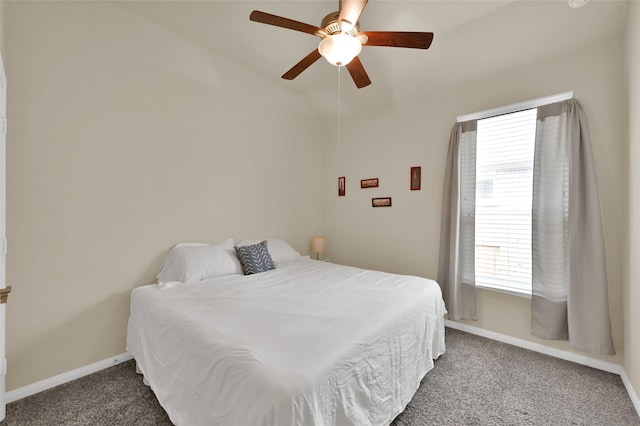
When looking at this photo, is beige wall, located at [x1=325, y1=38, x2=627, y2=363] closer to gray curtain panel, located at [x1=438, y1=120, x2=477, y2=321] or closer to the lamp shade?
gray curtain panel, located at [x1=438, y1=120, x2=477, y2=321]

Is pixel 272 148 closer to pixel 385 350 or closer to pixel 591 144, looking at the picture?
pixel 385 350

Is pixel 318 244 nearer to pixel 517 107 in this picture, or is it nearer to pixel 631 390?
pixel 517 107

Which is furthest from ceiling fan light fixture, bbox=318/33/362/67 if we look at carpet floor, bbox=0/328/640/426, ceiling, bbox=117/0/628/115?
carpet floor, bbox=0/328/640/426

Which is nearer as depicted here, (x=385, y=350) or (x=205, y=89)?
(x=385, y=350)

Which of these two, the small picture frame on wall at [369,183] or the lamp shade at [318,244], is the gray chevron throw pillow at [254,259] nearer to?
the lamp shade at [318,244]

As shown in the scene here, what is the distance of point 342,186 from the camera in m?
3.99

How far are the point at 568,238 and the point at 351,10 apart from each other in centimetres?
241

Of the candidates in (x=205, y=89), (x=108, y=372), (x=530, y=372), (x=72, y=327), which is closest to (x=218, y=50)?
(x=205, y=89)

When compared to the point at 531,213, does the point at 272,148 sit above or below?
above

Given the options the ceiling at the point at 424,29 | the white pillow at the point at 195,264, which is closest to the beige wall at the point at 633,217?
the ceiling at the point at 424,29

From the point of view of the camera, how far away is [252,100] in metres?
3.30

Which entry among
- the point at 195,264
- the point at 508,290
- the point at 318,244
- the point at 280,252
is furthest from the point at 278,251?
the point at 508,290

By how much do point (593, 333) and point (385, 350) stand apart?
6.22ft

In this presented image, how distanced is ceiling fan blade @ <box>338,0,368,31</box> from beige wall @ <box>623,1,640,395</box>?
1820 millimetres
